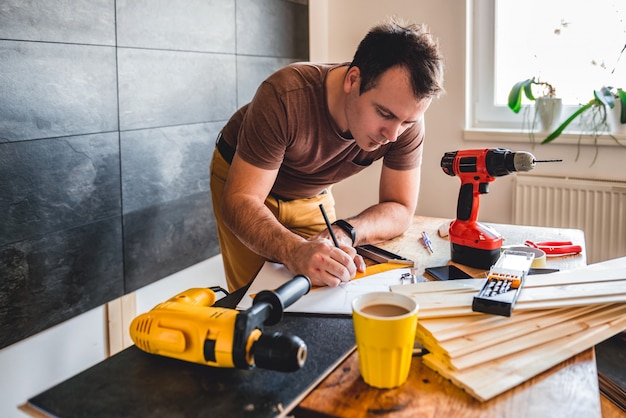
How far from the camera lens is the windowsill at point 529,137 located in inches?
104

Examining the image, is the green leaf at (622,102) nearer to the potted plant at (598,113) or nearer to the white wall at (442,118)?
the potted plant at (598,113)

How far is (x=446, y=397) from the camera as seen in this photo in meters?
0.79

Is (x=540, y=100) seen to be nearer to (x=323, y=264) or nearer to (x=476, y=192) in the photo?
(x=476, y=192)

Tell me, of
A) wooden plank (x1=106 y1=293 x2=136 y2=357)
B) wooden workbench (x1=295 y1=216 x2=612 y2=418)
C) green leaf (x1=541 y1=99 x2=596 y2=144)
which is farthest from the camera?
green leaf (x1=541 y1=99 x2=596 y2=144)

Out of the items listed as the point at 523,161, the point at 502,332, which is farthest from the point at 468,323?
Result: the point at 523,161

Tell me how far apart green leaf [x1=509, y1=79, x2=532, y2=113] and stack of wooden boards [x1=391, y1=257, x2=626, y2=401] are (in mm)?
1841

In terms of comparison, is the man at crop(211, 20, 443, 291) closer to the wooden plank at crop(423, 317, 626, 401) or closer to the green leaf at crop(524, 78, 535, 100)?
the wooden plank at crop(423, 317, 626, 401)

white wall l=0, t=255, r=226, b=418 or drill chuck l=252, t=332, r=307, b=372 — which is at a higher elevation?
drill chuck l=252, t=332, r=307, b=372

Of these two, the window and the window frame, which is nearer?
the window

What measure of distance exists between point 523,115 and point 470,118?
26 cm

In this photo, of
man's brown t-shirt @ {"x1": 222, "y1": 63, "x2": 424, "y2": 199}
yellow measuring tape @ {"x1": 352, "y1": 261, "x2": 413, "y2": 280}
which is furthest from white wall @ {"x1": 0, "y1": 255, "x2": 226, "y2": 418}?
yellow measuring tape @ {"x1": 352, "y1": 261, "x2": 413, "y2": 280}

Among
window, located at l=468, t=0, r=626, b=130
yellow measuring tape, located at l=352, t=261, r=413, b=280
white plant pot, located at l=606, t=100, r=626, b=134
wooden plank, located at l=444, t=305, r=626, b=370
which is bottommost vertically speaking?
wooden plank, located at l=444, t=305, r=626, b=370

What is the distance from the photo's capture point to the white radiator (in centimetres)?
265

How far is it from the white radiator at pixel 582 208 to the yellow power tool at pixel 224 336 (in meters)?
2.19
